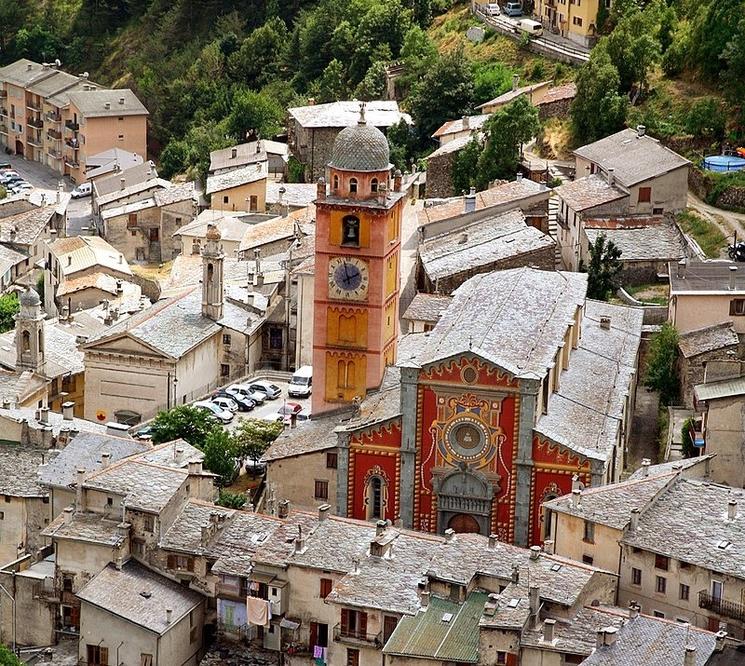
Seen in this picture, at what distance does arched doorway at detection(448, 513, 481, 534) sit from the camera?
94000 mm

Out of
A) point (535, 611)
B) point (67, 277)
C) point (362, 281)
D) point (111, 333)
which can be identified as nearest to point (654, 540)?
point (535, 611)

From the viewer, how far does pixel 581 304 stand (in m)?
104

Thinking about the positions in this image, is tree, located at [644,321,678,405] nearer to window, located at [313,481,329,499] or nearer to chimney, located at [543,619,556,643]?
window, located at [313,481,329,499]

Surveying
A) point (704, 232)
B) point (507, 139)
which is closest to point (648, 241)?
point (704, 232)

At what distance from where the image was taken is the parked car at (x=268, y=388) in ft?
371

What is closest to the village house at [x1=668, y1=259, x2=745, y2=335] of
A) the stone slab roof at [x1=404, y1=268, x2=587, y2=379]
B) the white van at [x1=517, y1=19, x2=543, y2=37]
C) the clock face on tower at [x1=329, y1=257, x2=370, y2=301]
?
the stone slab roof at [x1=404, y1=268, x2=587, y2=379]

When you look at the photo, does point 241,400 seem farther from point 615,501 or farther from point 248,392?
point 615,501

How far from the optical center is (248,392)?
372ft

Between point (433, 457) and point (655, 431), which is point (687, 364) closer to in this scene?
point (655, 431)

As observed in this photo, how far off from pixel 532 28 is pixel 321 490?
73953 mm

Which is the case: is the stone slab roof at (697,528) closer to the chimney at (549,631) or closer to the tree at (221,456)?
the chimney at (549,631)

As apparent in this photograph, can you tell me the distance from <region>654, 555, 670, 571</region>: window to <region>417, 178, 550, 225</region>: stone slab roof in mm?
46633

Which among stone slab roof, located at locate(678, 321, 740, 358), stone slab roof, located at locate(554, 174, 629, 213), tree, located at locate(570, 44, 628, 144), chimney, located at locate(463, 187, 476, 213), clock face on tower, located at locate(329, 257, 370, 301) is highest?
tree, located at locate(570, 44, 628, 144)

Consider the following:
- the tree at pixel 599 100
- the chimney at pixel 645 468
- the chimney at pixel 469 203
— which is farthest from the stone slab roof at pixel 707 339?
the tree at pixel 599 100
